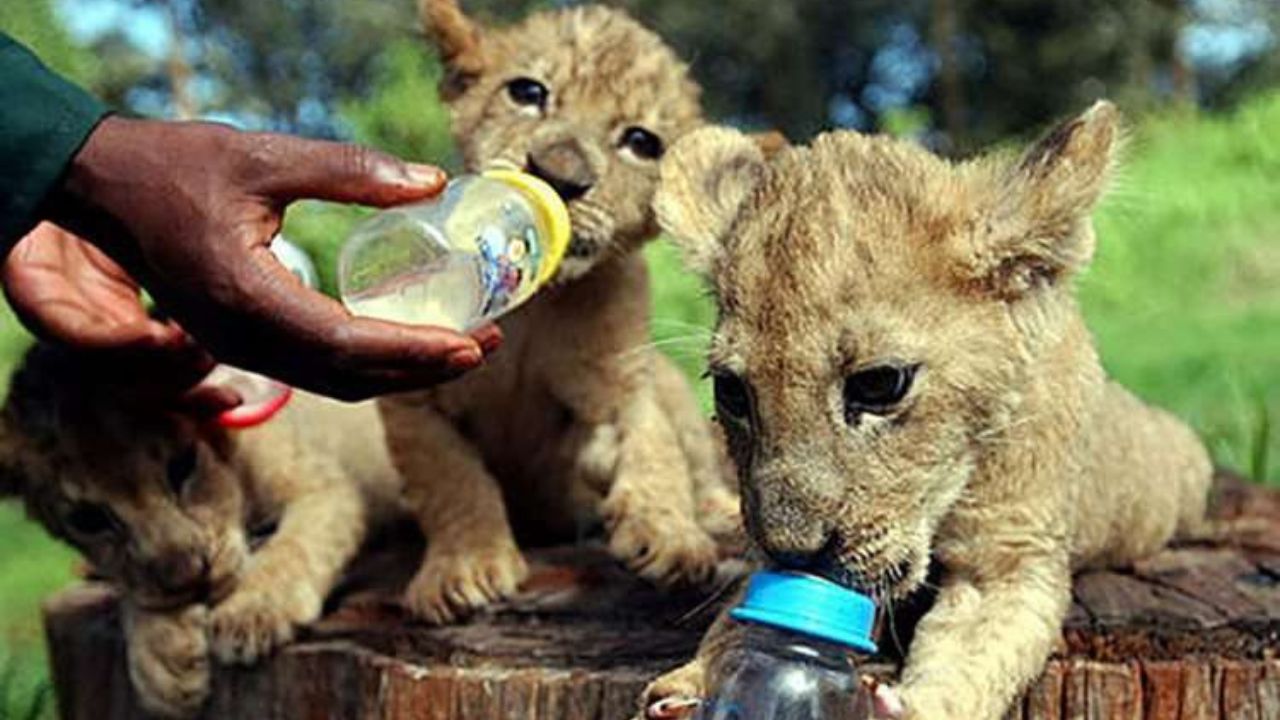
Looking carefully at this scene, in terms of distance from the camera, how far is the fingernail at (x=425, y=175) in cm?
331

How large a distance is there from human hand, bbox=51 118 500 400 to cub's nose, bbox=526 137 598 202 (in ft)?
2.44

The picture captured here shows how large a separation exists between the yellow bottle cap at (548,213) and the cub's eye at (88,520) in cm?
129

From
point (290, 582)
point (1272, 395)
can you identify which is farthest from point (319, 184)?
point (1272, 395)

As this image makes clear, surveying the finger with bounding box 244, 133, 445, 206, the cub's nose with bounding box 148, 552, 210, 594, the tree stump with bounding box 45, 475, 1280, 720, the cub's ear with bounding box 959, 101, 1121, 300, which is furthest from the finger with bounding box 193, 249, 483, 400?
the cub's nose with bounding box 148, 552, 210, 594

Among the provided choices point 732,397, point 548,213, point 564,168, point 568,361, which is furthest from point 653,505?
point 732,397

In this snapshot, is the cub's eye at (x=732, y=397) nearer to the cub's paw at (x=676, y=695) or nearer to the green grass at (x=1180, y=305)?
the cub's paw at (x=676, y=695)

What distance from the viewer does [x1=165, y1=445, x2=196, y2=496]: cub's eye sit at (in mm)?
4555

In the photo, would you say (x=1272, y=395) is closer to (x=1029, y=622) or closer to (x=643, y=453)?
(x=643, y=453)

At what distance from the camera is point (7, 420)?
14.9 feet

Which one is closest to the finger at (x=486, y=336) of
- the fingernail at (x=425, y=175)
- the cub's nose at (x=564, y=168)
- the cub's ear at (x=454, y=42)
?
the fingernail at (x=425, y=175)

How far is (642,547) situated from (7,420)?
1.48 m

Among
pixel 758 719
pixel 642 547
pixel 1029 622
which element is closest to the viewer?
pixel 758 719

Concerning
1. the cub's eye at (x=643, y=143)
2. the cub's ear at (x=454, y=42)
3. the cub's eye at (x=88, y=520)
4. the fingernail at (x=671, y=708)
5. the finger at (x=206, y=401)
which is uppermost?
the cub's ear at (x=454, y=42)

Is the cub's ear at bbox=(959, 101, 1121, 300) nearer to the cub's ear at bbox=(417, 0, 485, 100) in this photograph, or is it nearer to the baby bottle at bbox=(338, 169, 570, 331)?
the baby bottle at bbox=(338, 169, 570, 331)
